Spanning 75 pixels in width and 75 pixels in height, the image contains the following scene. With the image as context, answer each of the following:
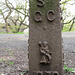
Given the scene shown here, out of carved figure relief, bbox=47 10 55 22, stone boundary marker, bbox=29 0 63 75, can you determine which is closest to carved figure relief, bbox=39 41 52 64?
stone boundary marker, bbox=29 0 63 75

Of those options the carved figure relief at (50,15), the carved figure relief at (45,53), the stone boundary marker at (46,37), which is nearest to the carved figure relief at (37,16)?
the stone boundary marker at (46,37)

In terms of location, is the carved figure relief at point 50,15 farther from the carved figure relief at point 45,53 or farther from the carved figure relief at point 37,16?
the carved figure relief at point 45,53

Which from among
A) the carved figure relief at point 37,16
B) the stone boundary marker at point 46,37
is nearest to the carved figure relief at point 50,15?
the stone boundary marker at point 46,37

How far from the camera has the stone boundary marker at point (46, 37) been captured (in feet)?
6.84

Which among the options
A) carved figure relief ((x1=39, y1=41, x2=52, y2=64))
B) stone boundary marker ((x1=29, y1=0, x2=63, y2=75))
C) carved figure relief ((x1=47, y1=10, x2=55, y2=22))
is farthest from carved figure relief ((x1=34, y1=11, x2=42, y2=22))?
carved figure relief ((x1=39, y1=41, x2=52, y2=64))

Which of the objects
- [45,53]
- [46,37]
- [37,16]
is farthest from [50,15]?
[45,53]

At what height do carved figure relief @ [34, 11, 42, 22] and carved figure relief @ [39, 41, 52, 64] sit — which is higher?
carved figure relief @ [34, 11, 42, 22]

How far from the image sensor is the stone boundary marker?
209cm

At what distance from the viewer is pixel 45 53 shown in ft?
6.83

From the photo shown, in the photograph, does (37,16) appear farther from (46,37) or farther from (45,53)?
(45,53)

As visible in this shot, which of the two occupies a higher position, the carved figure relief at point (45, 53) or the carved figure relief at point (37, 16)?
the carved figure relief at point (37, 16)

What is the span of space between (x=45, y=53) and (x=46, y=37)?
27cm

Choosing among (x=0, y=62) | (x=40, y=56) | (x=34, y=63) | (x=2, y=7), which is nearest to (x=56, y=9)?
(x=40, y=56)

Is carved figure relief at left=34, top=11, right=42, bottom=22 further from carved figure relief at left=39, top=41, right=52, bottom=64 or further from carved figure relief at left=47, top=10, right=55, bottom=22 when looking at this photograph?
carved figure relief at left=39, top=41, right=52, bottom=64
